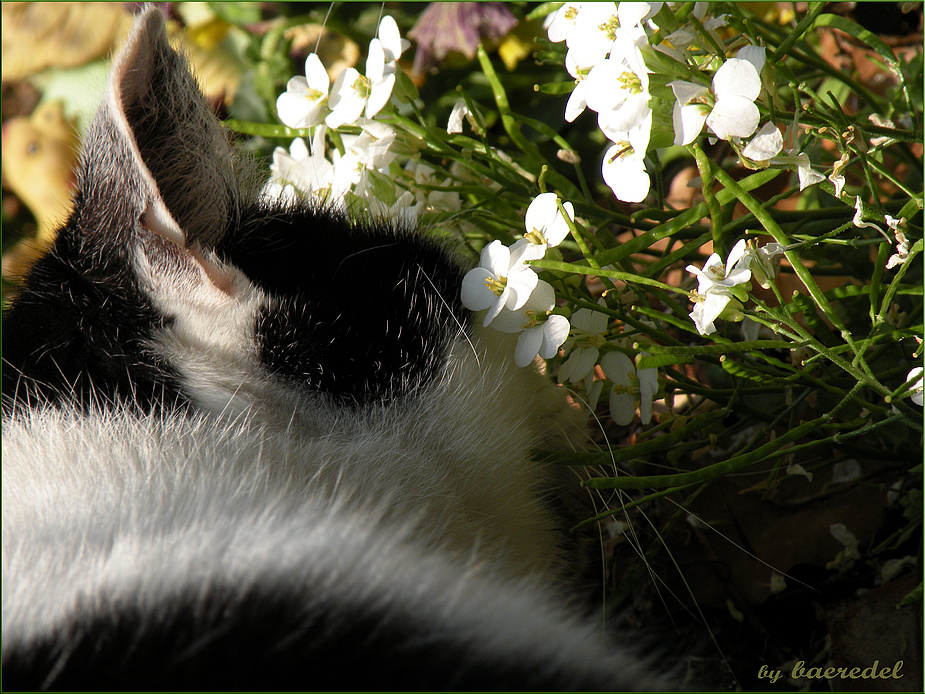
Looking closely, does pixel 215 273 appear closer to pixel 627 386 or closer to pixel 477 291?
pixel 477 291

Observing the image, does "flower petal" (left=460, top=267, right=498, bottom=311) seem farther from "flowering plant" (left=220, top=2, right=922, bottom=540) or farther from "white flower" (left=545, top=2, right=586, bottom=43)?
"white flower" (left=545, top=2, right=586, bottom=43)

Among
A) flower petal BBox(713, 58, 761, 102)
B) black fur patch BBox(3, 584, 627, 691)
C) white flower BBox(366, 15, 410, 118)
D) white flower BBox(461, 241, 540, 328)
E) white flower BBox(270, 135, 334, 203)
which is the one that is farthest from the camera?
white flower BBox(270, 135, 334, 203)

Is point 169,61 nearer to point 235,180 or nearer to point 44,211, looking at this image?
point 235,180

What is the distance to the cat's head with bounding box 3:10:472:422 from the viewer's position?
0.57m

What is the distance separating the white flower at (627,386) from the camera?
68 centimetres

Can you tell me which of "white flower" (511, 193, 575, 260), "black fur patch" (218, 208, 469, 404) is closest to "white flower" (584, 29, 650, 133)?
"white flower" (511, 193, 575, 260)

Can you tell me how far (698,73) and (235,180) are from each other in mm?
386

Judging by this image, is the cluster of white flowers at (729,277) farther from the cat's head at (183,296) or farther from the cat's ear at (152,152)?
the cat's ear at (152,152)

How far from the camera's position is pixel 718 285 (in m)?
0.58

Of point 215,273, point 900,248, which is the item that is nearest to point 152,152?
point 215,273

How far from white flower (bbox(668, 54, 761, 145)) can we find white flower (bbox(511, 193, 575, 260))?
0.13 metres

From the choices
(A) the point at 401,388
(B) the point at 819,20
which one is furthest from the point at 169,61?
(B) the point at 819,20

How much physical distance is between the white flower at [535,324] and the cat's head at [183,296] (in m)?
0.07

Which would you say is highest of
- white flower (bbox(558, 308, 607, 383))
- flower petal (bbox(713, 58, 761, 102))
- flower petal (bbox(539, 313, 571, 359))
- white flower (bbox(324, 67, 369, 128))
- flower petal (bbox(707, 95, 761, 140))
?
flower petal (bbox(713, 58, 761, 102))
